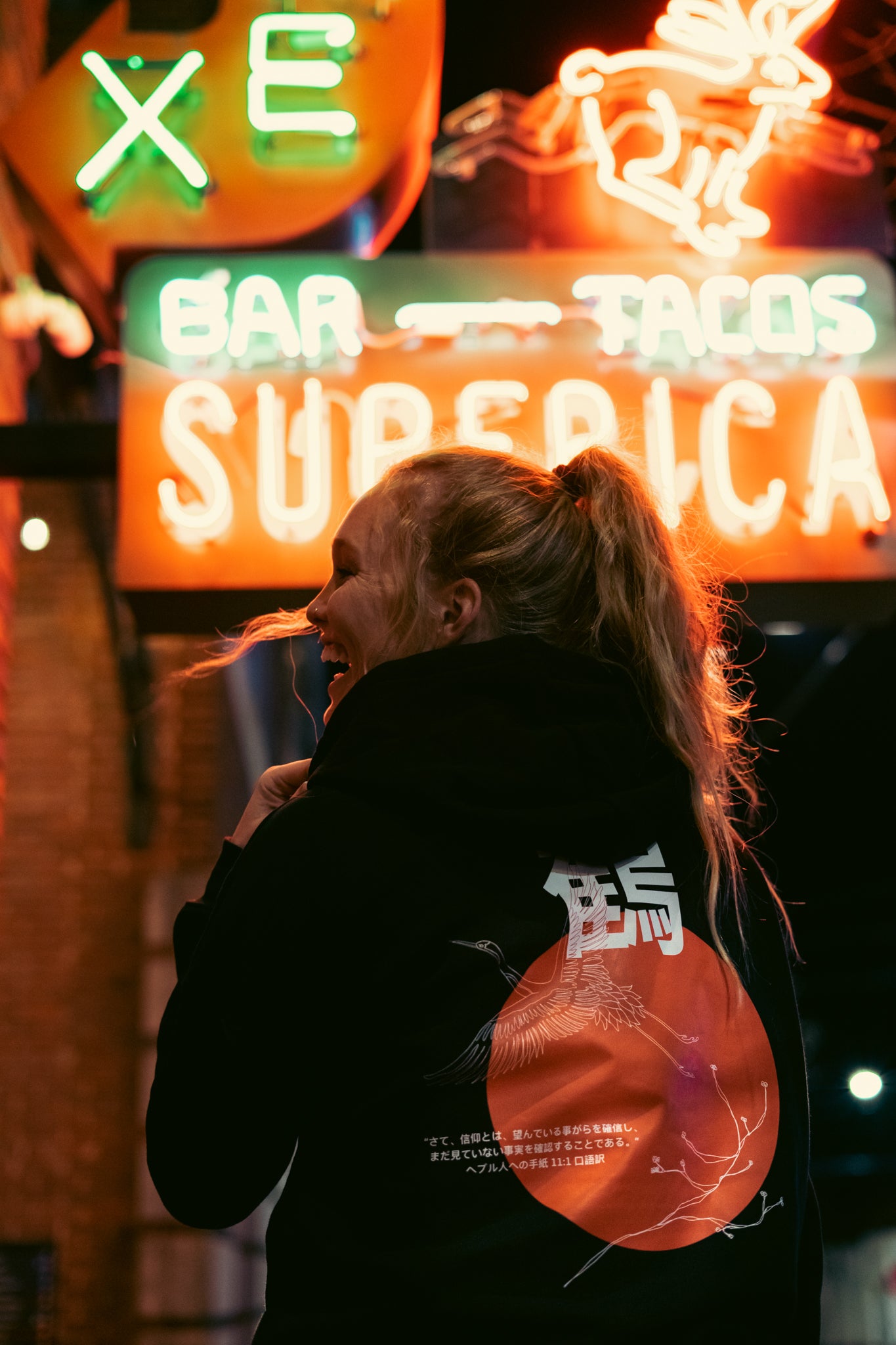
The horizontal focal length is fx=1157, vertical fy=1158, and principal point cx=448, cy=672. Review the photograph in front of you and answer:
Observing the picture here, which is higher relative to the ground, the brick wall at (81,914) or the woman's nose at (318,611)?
the woman's nose at (318,611)

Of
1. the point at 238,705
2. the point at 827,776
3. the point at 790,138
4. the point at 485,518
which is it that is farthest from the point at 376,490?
the point at 827,776

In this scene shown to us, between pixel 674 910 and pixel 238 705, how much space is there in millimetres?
5261

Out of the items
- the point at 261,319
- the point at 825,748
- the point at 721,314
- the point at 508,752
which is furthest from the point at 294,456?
the point at 825,748

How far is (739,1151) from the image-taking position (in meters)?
1.07

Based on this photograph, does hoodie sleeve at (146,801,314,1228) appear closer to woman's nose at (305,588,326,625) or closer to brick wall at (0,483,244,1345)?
woman's nose at (305,588,326,625)

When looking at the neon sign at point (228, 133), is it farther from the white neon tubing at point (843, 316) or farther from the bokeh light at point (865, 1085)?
the bokeh light at point (865, 1085)

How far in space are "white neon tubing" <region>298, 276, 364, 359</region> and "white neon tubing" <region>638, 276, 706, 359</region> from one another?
817 mm

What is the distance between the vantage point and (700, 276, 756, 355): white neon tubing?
3.30 metres

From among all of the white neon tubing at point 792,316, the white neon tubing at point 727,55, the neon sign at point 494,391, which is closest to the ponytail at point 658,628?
the neon sign at point 494,391

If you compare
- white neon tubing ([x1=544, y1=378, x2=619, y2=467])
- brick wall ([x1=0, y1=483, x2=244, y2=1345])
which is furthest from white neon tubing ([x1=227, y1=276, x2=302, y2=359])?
brick wall ([x1=0, y1=483, x2=244, y2=1345])

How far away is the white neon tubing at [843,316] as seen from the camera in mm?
3320

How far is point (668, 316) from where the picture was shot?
332 centimetres

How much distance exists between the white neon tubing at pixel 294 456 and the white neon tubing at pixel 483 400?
380mm

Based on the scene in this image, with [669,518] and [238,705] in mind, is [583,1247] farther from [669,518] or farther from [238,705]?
[238,705]
